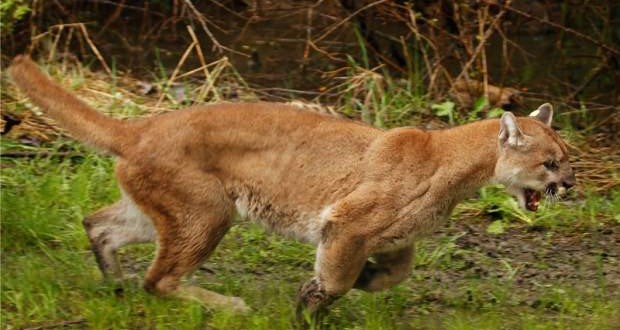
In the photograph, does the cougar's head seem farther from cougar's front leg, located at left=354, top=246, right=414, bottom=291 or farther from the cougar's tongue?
cougar's front leg, located at left=354, top=246, right=414, bottom=291

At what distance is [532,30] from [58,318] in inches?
289

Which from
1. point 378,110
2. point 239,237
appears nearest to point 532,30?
point 378,110

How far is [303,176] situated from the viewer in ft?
24.1

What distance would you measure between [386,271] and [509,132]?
1.01m

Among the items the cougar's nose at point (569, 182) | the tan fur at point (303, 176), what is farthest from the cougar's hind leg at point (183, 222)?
the cougar's nose at point (569, 182)

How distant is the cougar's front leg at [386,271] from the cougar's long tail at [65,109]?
1533mm

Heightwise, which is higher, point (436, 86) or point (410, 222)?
point (410, 222)

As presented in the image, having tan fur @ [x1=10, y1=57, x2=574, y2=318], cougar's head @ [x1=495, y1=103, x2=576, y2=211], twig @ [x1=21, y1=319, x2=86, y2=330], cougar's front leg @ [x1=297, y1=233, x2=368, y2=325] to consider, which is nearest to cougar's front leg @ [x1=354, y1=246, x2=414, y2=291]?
tan fur @ [x1=10, y1=57, x2=574, y2=318]

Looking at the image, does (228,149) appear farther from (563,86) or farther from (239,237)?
(563,86)

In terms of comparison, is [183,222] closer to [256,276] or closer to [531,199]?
[256,276]

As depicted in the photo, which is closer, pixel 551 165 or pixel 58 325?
pixel 58 325

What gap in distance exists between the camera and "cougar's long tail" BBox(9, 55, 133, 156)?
24.0 feet

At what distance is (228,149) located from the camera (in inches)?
285

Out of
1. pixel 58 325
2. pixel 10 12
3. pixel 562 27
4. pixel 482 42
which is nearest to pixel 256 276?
pixel 58 325
